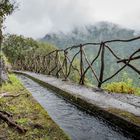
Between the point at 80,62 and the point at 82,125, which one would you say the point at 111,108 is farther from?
the point at 80,62

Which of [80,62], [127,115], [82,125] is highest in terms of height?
[80,62]

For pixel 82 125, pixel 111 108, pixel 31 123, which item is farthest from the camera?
pixel 111 108

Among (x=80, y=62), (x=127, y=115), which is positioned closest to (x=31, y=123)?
(x=127, y=115)

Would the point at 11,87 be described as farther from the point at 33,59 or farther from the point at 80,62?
the point at 33,59

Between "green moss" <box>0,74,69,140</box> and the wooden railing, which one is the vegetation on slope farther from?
"green moss" <box>0,74,69,140</box>

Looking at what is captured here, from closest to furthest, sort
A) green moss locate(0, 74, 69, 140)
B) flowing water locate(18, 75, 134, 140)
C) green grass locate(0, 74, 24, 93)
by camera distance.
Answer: green moss locate(0, 74, 69, 140) < flowing water locate(18, 75, 134, 140) < green grass locate(0, 74, 24, 93)

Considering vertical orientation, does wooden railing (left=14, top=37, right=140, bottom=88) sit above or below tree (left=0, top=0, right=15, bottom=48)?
below

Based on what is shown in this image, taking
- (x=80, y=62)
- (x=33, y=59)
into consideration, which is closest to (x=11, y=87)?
(x=80, y=62)

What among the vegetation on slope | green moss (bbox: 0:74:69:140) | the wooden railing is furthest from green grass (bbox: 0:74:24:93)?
the vegetation on slope

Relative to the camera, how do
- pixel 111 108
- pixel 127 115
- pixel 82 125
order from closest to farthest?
pixel 127 115
pixel 82 125
pixel 111 108

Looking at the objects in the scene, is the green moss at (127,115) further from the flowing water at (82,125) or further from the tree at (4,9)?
the tree at (4,9)

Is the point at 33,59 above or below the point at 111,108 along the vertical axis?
above

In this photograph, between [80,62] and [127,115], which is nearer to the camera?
[127,115]

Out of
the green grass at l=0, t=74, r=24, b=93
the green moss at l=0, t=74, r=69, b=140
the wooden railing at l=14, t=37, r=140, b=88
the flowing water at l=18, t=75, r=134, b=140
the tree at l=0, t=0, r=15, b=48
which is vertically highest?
the tree at l=0, t=0, r=15, b=48
